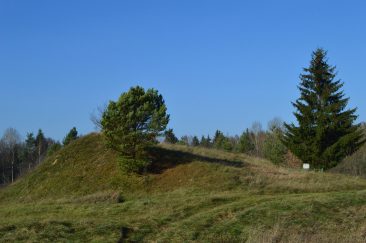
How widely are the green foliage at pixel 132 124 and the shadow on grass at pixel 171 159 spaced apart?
4.49 feet

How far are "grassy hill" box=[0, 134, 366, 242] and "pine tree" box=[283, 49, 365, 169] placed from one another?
4.79 m

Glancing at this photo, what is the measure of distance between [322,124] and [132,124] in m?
15.7

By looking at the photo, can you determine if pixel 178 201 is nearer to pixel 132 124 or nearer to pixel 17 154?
pixel 132 124

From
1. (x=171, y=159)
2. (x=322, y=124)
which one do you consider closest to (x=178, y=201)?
(x=171, y=159)

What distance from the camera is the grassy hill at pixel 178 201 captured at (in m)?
13.2

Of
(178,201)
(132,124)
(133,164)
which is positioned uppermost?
(132,124)

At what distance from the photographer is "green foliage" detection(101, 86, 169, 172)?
29.6 m

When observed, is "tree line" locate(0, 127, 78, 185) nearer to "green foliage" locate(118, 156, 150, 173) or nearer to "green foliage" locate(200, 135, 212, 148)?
"green foliage" locate(200, 135, 212, 148)

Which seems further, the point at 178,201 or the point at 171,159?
the point at 171,159

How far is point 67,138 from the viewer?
73938 mm

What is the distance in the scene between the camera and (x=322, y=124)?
37.2 metres

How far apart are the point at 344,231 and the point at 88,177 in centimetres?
2134

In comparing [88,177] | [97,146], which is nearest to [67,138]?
[97,146]

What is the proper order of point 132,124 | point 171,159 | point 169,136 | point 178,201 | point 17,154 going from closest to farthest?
point 178,201, point 132,124, point 171,159, point 169,136, point 17,154
